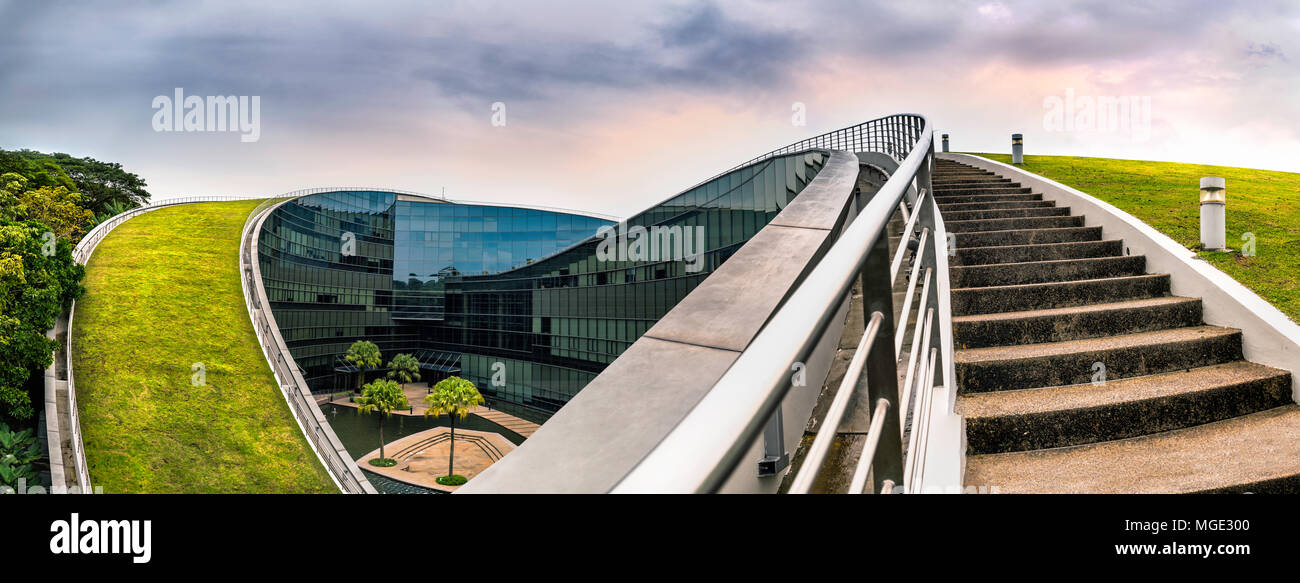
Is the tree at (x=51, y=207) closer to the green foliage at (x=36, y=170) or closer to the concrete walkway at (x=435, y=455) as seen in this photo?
the green foliage at (x=36, y=170)

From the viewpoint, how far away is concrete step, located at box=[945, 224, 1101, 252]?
555cm

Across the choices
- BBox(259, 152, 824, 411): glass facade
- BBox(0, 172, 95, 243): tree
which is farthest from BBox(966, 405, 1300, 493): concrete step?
BBox(0, 172, 95, 243): tree

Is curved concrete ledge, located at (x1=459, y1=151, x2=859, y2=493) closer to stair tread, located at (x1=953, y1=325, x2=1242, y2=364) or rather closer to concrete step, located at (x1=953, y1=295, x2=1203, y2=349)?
stair tread, located at (x1=953, y1=325, x2=1242, y2=364)

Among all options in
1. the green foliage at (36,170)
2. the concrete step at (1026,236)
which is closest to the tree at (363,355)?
the green foliage at (36,170)

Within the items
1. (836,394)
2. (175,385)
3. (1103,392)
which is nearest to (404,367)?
(175,385)

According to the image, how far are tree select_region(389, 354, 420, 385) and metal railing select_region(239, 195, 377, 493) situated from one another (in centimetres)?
1507

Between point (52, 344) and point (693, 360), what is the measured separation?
98.3 ft

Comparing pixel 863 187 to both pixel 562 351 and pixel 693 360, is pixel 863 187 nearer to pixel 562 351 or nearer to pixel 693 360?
pixel 693 360

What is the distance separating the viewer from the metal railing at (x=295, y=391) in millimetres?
18828

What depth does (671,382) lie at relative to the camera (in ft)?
6.17

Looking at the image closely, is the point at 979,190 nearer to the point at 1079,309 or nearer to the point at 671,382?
the point at 1079,309

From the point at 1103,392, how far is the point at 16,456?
84.2ft

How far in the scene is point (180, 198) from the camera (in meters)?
51.3

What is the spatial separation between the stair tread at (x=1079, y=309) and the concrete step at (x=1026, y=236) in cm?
122
